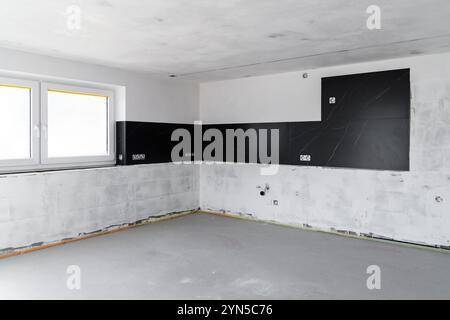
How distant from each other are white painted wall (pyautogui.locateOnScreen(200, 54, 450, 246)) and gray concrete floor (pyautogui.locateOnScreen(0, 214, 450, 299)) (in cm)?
33

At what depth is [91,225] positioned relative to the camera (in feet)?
16.3

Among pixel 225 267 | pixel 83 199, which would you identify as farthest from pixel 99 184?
pixel 225 267

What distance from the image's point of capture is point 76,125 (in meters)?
5.04

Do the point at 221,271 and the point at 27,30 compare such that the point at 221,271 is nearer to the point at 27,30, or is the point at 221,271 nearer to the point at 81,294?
the point at 81,294

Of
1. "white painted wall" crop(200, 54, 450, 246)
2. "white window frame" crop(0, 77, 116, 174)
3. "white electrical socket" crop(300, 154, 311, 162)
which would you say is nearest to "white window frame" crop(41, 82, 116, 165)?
"white window frame" crop(0, 77, 116, 174)

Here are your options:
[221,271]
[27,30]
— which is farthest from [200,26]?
[221,271]

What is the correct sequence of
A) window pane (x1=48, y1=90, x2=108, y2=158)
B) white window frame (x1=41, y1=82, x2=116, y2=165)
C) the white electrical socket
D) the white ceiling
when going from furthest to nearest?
1. the white electrical socket
2. window pane (x1=48, y1=90, x2=108, y2=158)
3. white window frame (x1=41, y1=82, x2=116, y2=165)
4. the white ceiling

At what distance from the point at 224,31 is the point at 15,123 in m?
2.72

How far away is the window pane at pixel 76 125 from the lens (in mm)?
4750

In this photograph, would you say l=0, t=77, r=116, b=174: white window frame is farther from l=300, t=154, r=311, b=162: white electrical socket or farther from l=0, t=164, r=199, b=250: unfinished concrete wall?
l=300, t=154, r=311, b=162: white electrical socket

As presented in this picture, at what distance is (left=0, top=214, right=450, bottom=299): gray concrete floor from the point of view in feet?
10.4

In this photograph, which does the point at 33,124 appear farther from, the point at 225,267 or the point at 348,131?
the point at 348,131

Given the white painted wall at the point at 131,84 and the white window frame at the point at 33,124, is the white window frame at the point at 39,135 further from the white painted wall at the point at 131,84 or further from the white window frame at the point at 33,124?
the white painted wall at the point at 131,84
